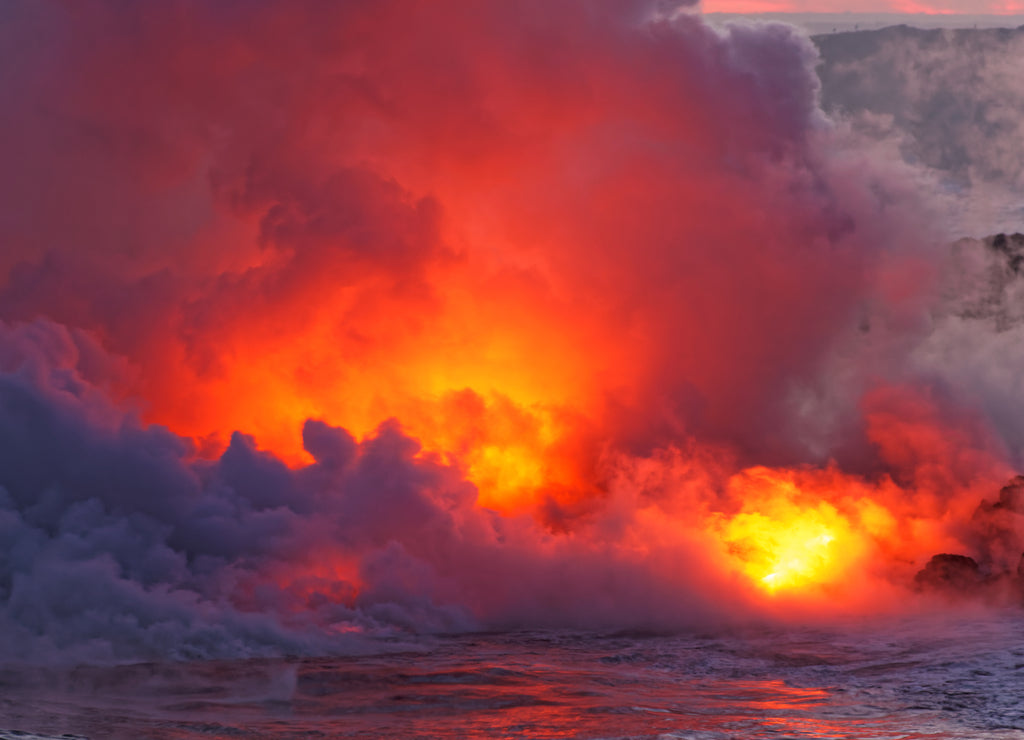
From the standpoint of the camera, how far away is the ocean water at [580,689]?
21062 millimetres

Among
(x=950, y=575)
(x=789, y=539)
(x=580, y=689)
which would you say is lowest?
(x=580, y=689)

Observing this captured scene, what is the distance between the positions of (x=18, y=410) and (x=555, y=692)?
1544cm

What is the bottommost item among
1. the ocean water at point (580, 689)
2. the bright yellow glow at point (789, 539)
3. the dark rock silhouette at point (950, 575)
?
the ocean water at point (580, 689)

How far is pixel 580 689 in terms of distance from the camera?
24484 mm

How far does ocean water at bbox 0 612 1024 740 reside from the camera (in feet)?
69.1

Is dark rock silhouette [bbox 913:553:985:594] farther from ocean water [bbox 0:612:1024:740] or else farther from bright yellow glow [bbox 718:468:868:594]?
ocean water [bbox 0:612:1024:740]

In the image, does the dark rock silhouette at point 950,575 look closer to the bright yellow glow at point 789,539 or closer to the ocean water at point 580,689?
the bright yellow glow at point 789,539

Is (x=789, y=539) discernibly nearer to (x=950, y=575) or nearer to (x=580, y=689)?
(x=950, y=575)

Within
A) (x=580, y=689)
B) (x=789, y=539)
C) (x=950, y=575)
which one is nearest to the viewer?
(x=580, y=689)

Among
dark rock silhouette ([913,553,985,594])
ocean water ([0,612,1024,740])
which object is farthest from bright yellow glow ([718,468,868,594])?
ocean water ([0,612,1024,740])

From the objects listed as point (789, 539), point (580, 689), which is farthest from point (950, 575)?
point (580, 689)

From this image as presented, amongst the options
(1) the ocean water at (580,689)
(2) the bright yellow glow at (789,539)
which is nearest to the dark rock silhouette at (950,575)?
(2) the bright yellow glow at (789,539)

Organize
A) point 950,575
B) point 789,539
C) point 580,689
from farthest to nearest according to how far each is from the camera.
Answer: point 789,539
point 950,575
point 580,689

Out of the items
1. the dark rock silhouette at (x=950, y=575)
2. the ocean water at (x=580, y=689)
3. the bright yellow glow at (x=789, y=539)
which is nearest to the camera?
the ocean water at (x=580, y=689)
